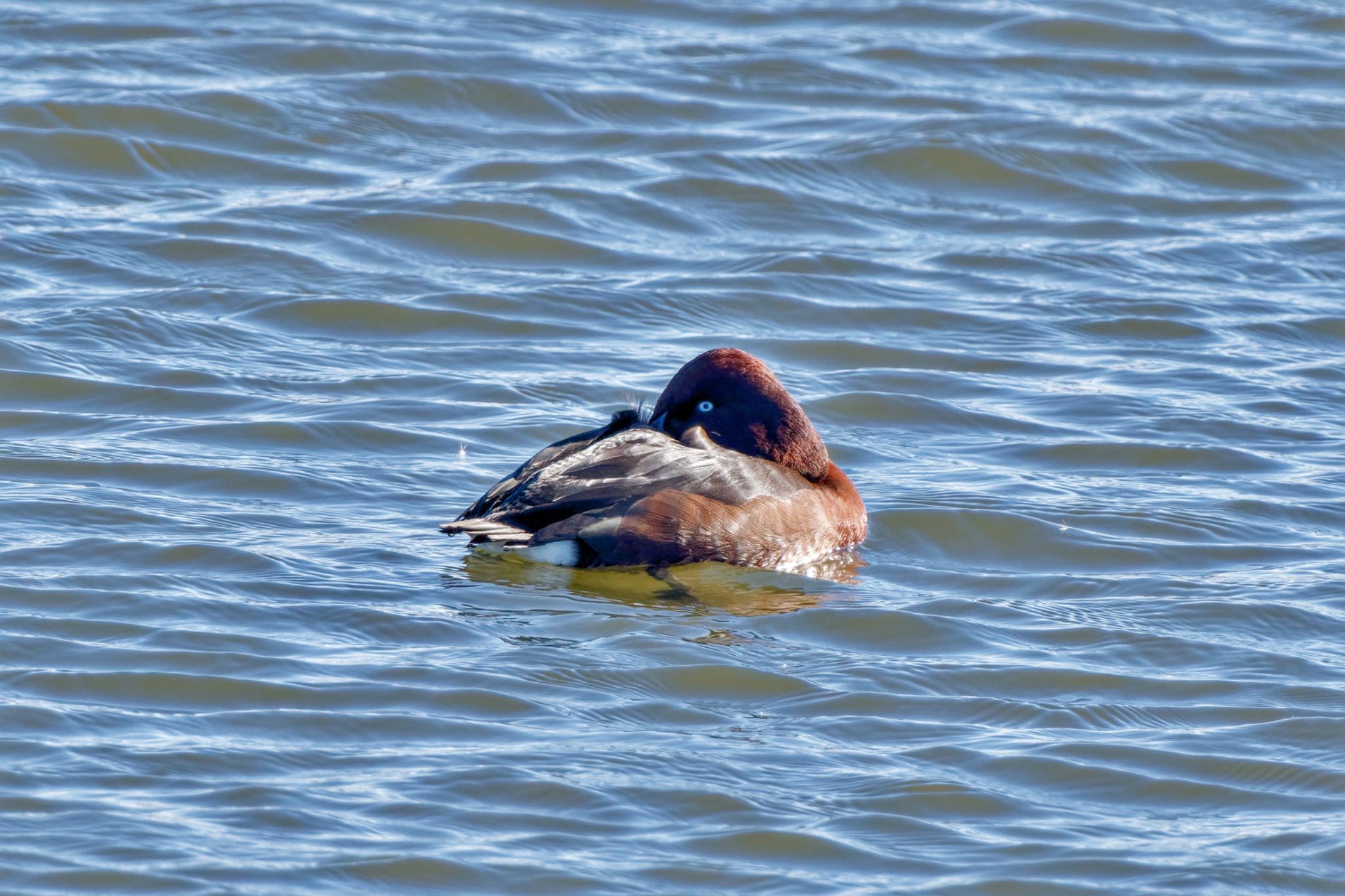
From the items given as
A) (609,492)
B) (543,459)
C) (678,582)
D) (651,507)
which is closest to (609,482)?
(609,492)

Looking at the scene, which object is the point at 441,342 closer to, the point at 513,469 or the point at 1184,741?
the point at 513,469

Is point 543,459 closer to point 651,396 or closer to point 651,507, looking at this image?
point 651,507

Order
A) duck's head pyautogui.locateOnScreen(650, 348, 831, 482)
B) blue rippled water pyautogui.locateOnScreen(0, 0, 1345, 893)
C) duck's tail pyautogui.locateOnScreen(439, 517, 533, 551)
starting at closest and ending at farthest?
blue rippled water pyautogui.locateOnScreen(0, 0, 1345, 893) < duck's tail pyautogui.locateOnScreen(439, 517, 533, 551) < duck's head pyautogui.locateOnScreen(650, 348, 831, 482)

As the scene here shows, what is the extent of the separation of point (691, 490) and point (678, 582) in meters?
0.41

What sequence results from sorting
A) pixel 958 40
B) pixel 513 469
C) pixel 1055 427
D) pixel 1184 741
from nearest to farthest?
1. pixel 1184 741
2. pixel 513 469
3. pixel 1055 427
4. pixel 958 40

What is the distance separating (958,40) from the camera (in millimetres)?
16594

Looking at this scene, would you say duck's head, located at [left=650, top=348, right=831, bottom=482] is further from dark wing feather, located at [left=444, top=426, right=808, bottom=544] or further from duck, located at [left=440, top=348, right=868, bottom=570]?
dark wing feather, located at [left=444, top=426, right=808, bottom=544]

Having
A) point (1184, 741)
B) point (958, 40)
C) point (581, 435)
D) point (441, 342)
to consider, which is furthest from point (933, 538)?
point (958, 40)

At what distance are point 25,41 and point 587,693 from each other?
10052mm

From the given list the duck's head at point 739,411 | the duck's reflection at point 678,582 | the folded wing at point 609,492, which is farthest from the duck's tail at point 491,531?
the duck's head at point 739,411

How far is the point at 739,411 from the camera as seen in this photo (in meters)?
9.15

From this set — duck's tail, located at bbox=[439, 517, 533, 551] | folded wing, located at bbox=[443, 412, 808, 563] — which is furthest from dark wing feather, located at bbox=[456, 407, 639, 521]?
duck's tail, located at bbox=[439, 517, 533, 551]

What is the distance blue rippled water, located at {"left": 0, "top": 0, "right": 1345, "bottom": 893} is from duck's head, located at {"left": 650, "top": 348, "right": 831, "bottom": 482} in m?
0.54

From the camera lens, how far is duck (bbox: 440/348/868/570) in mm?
8250
